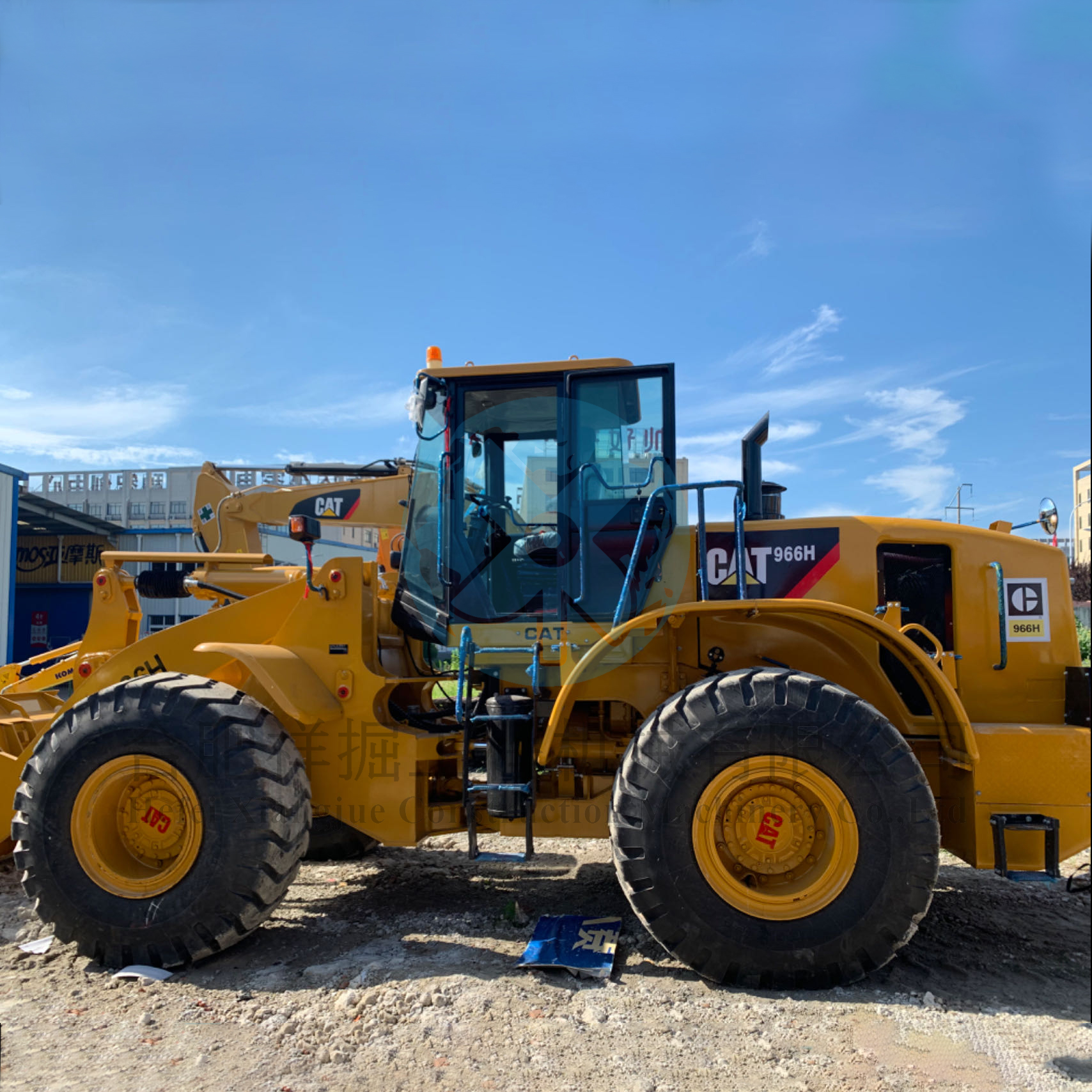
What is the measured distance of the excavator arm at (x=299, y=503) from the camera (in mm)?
6949

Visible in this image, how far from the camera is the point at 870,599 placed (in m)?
4.53

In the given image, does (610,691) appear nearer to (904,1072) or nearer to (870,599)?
(870,599)

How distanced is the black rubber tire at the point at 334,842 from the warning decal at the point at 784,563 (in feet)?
10.6

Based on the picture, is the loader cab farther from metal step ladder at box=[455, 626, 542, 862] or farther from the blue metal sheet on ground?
the blue metal sheet on ground

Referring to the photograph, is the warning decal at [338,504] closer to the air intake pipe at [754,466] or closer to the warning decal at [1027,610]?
the air intake pipe at [754,466]

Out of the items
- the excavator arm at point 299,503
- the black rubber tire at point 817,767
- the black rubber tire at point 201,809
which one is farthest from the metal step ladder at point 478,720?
the excavator arm at point 299,503

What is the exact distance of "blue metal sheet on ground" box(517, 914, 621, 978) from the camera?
3.93 m

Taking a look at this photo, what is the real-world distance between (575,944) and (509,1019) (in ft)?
2.60

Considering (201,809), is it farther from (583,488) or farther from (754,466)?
(754,466)

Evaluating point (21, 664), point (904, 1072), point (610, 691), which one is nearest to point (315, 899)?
point (610, 691)

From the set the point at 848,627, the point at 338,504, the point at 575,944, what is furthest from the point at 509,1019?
the point at 338,504

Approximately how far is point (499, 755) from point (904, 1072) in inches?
88.7

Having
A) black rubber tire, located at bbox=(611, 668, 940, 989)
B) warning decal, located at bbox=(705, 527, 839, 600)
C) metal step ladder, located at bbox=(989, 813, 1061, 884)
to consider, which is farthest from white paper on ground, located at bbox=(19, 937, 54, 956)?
metal step ladder, located at bbox=(989, 813, 1061, 884)

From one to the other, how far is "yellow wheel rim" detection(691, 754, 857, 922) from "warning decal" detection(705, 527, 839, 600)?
1060 mm
